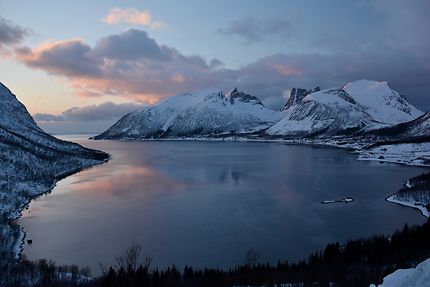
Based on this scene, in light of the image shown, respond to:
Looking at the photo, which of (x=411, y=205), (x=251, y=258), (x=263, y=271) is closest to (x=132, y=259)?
(x=251, y=258)

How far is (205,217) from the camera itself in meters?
52.9

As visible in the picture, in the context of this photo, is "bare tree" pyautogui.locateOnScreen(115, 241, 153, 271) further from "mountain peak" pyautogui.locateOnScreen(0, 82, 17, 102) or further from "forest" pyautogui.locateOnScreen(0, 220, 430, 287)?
"mountain peak" pyautogui.locateOnScreen(0, 82, 17, 102)

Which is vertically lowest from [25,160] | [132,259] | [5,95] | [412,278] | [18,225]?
[132,259]

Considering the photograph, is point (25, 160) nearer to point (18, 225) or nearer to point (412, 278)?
point (18, 225)

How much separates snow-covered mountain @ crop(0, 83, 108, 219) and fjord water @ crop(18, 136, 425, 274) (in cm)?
357

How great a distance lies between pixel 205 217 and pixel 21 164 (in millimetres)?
51730

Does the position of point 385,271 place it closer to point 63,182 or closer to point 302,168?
point 63,182

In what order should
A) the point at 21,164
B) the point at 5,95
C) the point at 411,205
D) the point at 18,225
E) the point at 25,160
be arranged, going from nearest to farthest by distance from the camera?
the point at 18,225
the point at 411,205
the point at 21,164
the point at 25,160
the point at 5,95

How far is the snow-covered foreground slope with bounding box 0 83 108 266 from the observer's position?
47.8m

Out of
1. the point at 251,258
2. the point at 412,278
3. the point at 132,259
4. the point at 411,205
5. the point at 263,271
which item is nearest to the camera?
the point at 412,278

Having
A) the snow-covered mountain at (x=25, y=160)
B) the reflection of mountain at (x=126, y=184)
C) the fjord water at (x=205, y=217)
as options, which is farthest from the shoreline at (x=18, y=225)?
the reflection of mountain at (x=126, y=184)

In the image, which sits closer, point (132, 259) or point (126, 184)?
point (132, 259)

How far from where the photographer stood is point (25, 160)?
9250cm

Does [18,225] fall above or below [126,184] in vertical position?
below
